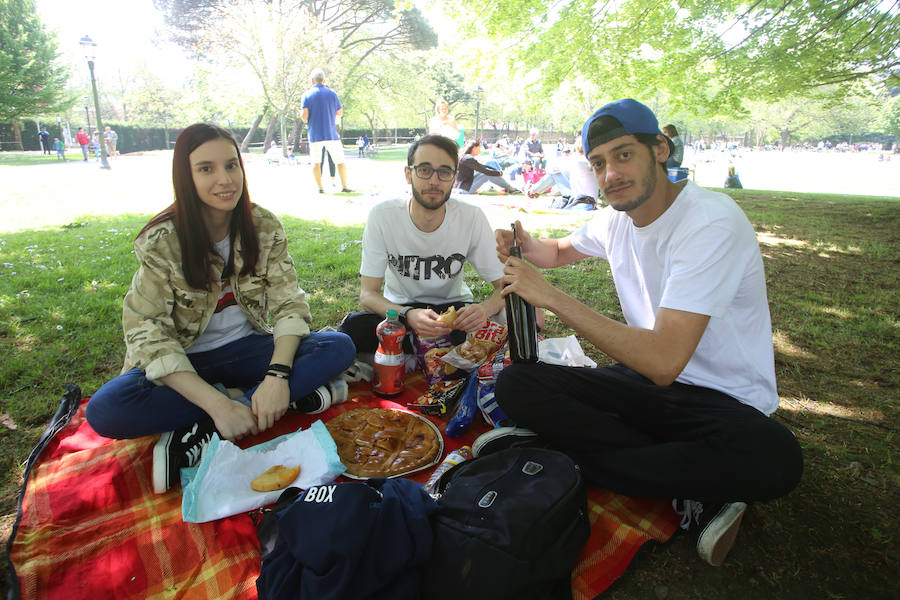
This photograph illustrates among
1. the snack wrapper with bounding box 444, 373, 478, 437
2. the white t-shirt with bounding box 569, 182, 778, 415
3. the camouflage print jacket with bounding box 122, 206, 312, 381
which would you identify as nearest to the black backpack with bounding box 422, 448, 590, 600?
the snack wrapper with bounding box 444, 373, 478, 437

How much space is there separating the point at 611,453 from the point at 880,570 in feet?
3.64

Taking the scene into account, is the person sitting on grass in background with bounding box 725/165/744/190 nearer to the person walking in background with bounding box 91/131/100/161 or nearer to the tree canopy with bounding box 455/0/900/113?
the tree canopy with bounding box 455/0/900/113

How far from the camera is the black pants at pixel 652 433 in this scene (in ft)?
6.47

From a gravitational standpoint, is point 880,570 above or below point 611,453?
below

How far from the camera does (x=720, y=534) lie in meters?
1.94

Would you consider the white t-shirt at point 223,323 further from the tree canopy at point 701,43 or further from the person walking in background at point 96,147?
the person walking in background at point 96,147

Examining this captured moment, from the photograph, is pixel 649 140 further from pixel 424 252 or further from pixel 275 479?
pixel 275 479

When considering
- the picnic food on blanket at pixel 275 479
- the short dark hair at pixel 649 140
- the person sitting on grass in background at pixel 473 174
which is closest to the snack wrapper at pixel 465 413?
the picnic food on blanket at pixel 275 479

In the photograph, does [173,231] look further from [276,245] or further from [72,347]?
[72,347]

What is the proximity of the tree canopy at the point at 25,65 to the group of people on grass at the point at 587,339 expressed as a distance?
38.1 metres

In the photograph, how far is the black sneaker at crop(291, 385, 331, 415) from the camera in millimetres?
2939

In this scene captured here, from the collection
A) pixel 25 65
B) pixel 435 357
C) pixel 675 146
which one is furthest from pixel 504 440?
pixel 25 65

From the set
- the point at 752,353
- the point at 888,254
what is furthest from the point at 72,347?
the point at 888,254

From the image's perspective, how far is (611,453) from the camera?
7.39 feet
